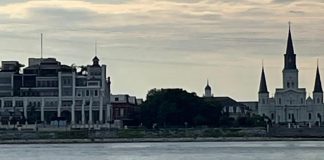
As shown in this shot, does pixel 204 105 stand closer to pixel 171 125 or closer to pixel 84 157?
pixel 171 125

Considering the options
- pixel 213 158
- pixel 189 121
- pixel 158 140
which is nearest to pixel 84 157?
pixel 213 158

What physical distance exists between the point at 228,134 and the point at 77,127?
25854mm

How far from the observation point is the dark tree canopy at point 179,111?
18875 cm

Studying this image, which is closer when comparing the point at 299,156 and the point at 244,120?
the point at 299,156

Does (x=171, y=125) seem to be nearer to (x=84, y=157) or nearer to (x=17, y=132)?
(x=17, y=132)

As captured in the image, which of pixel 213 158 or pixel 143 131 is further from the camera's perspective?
pixel 143 131

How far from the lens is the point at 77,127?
634 ft

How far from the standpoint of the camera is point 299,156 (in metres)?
105

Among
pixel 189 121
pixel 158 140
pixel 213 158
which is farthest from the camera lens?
pixel 189 121

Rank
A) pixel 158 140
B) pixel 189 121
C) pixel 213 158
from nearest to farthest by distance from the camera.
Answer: pixel 213 158 < pixel 158 140 < pixel 189 121

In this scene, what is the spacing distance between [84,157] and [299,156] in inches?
729

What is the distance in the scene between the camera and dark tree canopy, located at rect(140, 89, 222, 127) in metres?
189

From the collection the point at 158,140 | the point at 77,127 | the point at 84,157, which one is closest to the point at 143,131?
the point at 158,140

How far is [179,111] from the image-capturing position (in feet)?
624
